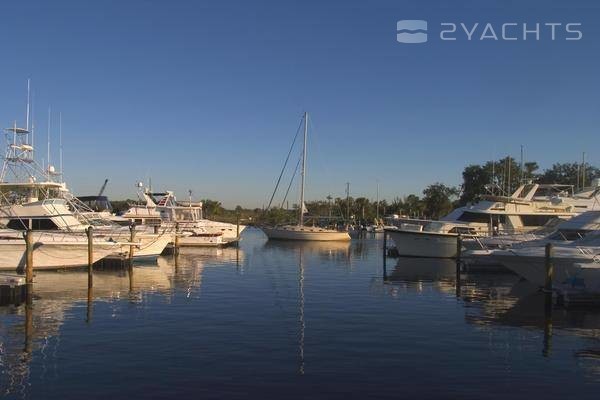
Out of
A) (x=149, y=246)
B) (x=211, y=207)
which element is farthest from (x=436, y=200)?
(x=149, y=246)

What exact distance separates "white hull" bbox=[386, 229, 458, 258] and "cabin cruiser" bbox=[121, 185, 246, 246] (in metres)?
17.0

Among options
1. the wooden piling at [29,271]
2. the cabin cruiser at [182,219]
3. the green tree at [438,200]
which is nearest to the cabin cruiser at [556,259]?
the wooden piling at [29,271]

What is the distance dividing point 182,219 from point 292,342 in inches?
1583

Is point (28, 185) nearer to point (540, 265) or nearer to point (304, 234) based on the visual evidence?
point (540, 265)

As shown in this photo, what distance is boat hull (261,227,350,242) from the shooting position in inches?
2672

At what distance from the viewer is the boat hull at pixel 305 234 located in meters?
67.9

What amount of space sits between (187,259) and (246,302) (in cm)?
1895

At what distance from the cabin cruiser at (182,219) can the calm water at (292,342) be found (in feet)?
76.3

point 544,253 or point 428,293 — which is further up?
point 544,253

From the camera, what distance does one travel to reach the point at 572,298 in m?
21.2

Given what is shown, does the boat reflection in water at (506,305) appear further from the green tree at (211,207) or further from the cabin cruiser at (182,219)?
the green tree at (211,207)

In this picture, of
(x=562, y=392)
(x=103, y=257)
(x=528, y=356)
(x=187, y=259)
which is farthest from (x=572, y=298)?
(x=187, y=259)

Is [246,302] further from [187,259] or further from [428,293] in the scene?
[187,259]

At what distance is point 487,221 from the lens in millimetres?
43812
